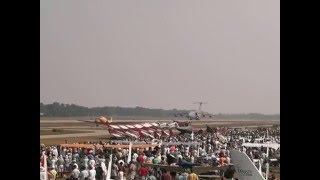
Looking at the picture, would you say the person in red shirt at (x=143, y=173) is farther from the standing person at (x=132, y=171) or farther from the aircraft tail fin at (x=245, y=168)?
the aircraft tail fin at (x=245, y=168)

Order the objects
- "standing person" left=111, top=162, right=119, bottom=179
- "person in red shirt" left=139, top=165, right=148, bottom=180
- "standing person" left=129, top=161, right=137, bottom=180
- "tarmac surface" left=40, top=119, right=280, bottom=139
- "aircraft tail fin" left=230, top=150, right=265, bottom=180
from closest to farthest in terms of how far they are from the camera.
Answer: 1. "aircraft tail fin" left=230, top=150, right=265, bottom=180
2. "person in red shirt" left=139, top=165, right=148, bottom=180
3. "standing person" left=111, top=162, right=119, bottom=179
4. "standing person" left=129, top=161, right=137, bottom=180
5. "tarmac surface" left=40, top=119, right=280, bottom=139

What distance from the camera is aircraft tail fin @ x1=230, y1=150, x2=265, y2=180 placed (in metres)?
5.66

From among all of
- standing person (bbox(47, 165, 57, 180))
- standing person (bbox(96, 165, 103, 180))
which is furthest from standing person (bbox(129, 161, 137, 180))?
standing person (bbox(47, 165, 57, 180))

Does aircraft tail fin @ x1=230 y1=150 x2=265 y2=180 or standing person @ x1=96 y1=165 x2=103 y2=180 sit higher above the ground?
aircraft tail fin @ x1=230 y1=150 x2=265 y2=180

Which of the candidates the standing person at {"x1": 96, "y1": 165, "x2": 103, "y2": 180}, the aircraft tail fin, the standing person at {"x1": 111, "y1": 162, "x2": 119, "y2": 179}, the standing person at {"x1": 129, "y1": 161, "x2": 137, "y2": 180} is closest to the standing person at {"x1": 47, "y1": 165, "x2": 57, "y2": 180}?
the standing person at {"x1": 96, "y1": 165, "x2": 103, "y2": 180}

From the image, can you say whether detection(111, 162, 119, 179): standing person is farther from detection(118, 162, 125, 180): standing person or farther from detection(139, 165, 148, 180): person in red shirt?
detection(139, 165, 148, 180): person in red shirt

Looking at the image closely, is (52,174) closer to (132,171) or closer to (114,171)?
(114,171)

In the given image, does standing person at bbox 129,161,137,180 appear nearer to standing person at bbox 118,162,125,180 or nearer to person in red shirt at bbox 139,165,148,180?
standing person at bbox 118,162,125,180

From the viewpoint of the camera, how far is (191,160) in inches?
326

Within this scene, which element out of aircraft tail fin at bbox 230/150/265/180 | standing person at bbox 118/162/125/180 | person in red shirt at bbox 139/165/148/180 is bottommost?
standing person at bbox 118/162/125/180

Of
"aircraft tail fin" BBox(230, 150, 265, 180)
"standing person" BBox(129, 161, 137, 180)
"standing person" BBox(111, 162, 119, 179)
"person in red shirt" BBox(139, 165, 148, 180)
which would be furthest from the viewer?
"standing person" BBox(129, 161, 137, 180)

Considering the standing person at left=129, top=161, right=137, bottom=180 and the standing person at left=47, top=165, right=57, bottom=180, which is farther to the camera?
the standing person at left=129, top=161, right=137, bottom=180
